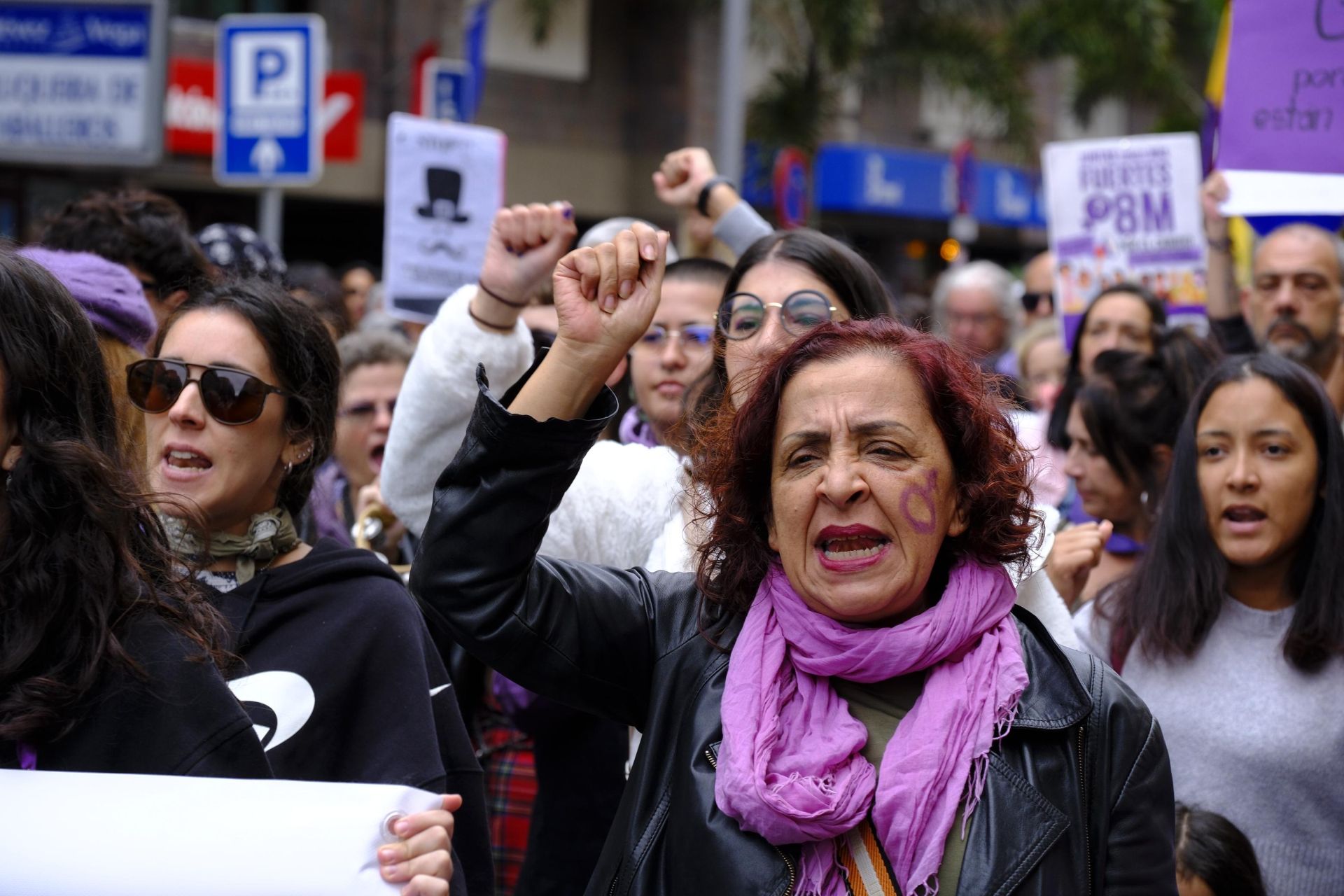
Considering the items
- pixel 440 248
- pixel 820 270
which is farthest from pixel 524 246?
pixel 440 248

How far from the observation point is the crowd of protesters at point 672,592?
2.09 m

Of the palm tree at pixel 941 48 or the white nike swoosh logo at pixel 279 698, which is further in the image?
the palm tree at pixel 941 48

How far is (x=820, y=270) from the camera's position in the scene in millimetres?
3287

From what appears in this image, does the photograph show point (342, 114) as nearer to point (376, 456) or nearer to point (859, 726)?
point (376, 456)

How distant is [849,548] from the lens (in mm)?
2271

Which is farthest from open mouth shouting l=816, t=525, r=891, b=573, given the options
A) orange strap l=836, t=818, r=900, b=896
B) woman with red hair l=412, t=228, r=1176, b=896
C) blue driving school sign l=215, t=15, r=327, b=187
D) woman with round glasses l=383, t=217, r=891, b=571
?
blue driving school sign l=215, t=15, r=327, b=187

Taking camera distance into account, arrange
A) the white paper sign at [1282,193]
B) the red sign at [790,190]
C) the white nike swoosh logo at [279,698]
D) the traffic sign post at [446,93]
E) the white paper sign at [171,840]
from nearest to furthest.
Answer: the white paper sign at [171,840]
the white nike swoosh logo at [279,698]
the white paper sign at [1282,193]
the traffic sign post at [446,93]
the red sign at [790,190]

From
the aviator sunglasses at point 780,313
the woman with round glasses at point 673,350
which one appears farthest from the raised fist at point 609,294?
the woman with round glasses at point 673,350

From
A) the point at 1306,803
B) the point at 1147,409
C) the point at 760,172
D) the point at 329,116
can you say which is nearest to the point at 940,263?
the point at 760,172

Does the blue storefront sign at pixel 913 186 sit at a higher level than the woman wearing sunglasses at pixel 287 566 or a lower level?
higher

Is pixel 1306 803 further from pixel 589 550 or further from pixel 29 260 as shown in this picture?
pixel 29 260

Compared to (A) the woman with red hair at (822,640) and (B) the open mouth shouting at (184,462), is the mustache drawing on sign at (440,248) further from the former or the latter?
(A) the woman with red hair at (822,640)

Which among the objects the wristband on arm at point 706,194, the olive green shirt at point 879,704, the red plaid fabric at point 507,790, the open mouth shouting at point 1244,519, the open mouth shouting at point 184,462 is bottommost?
the red plaid fabric at point 507,790

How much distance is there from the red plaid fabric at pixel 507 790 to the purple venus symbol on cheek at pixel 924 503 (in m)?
1.87
